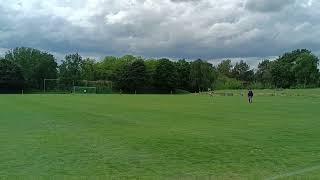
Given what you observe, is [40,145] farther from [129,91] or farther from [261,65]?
[261,65]

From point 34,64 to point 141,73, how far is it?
34547 mm

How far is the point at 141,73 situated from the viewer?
135000 mm

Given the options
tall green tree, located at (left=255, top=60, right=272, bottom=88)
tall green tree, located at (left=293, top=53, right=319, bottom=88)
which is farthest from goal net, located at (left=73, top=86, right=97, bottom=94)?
tall green tree, located at (left=293, top=53, right=319, bottom=88)

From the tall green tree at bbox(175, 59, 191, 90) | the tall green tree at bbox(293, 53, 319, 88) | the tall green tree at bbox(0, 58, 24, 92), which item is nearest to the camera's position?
the tall green tree at bbox(0, 58, 24, 92)

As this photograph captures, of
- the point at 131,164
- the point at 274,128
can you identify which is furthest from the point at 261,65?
the point at 131,164

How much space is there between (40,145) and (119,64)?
141503mm

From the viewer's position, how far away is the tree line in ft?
440

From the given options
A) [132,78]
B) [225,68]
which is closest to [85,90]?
[132,78]

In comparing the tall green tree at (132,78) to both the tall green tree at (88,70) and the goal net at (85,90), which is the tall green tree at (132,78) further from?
the tall green tree at (88,70)

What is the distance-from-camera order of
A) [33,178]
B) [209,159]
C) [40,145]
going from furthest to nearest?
[40,145] < [209,159] < [33,178]

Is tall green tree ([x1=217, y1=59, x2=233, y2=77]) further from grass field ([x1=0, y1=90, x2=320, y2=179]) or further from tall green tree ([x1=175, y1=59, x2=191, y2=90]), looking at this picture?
grass field ([x1=0, y1=90, x2=320, y2=179])

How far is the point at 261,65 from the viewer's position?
178625 mm

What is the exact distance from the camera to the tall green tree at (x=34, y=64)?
142 meters

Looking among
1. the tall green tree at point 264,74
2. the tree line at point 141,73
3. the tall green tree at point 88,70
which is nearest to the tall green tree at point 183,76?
the tree line at point 141,73
